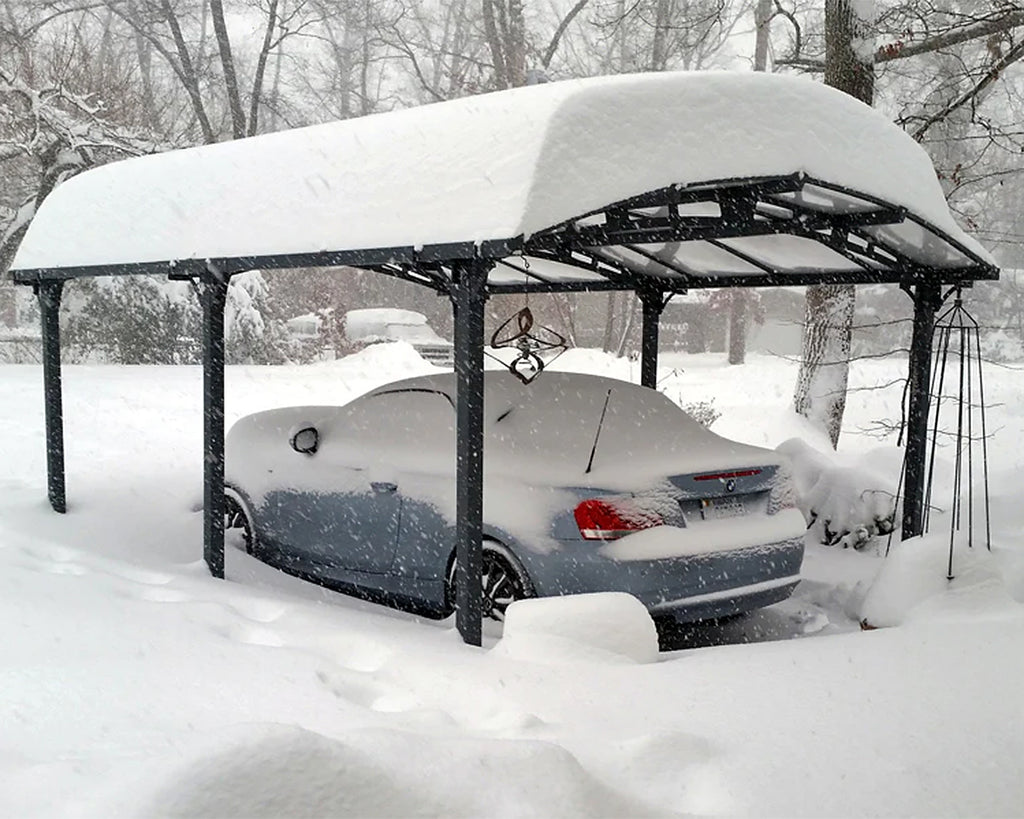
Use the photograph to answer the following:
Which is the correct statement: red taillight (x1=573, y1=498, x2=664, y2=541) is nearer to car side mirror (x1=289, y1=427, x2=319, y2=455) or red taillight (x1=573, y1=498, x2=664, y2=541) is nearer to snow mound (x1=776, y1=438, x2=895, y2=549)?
car side mirror (x1=289, y1=427, x2=319, y2=455)

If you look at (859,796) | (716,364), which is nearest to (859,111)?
(859,796)

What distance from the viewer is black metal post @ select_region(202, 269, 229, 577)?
6.21 m

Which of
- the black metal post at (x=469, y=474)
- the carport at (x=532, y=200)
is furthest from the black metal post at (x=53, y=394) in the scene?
the black metal post at (x=469, y=474)

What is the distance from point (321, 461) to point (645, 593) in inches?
97.7

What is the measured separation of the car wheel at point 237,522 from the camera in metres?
6.91

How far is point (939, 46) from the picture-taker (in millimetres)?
8727

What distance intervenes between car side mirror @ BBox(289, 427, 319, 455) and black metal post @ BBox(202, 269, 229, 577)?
0.47 metres

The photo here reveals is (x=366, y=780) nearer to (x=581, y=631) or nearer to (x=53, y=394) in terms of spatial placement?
(x=581, y=631)

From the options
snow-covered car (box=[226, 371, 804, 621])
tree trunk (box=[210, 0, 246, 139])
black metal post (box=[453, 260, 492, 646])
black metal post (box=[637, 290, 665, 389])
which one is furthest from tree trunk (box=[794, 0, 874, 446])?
tree trunk (box=[210, 0, 246, 139])

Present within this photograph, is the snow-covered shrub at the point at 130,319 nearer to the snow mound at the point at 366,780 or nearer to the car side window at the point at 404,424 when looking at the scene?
the car side window at the point at 404,424

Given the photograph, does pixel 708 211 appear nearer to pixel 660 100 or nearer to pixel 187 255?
pixel 660 100

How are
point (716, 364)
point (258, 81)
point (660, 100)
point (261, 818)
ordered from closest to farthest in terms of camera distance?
point (261, 818)
point (660, 100)
point (258, 81)
point (716, 364)

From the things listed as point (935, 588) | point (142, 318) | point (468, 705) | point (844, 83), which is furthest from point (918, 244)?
point (142, 318)

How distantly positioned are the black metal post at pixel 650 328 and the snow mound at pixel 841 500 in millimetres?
1354
